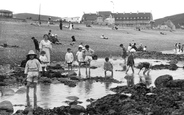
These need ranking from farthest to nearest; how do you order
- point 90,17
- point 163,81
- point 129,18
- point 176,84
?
1. point 129,18
2. point 90,17
3. point 163,81
4. point 176,84

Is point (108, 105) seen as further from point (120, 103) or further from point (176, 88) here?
point (176, 88)

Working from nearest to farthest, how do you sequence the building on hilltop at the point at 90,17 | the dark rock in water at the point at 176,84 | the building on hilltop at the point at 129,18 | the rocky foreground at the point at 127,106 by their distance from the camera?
the rocky foreground at the point at 127,106 → the dark rock in water at the point at 176,84 → the building on hilltop at the point at 90,17 → the building on hilltop at the point at 129,18

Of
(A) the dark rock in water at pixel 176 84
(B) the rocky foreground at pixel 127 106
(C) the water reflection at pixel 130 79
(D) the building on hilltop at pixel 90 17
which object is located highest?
(D) the building on hilltop at pixel 90 17

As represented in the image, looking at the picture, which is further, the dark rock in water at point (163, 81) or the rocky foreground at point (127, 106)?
the dark rock in water at point (163, 81)

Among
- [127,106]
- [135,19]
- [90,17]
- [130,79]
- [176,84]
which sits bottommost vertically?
[130,79]

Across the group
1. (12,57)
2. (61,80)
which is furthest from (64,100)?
(12,57)

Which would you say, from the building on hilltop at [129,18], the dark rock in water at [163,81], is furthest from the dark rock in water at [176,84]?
the building on hilltop at [129,18]

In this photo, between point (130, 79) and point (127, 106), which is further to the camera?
point (130, 79)

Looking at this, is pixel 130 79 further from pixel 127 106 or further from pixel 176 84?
pixel 127 106

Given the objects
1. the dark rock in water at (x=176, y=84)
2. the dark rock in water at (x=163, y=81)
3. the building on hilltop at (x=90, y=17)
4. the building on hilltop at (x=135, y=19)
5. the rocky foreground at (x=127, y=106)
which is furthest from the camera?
the building on hilltop at (x=135, y=19)

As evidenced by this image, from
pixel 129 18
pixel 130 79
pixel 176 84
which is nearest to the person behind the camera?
pixel 176 84

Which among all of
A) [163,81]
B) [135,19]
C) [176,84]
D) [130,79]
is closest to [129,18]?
[135,19]

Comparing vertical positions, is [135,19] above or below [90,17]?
above

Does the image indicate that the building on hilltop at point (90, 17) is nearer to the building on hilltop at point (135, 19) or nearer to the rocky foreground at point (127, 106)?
the building on hilltop at point (135, 19)
